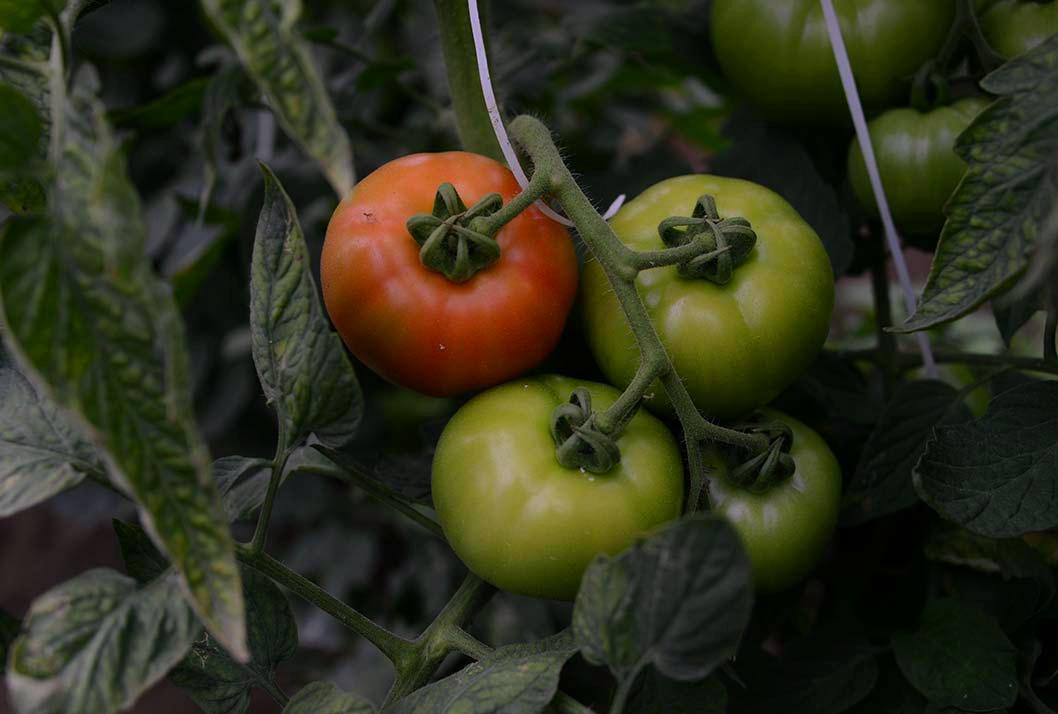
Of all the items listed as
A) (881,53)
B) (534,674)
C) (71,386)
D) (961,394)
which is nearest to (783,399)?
(961,394)

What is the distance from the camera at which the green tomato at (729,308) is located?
1.75 ft

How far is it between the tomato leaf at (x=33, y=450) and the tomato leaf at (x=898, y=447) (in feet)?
1.47

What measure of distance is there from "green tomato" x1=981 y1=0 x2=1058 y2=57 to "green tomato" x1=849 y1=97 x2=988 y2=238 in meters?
0.04

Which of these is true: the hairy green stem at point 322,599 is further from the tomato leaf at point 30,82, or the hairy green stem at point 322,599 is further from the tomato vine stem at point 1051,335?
the tomato vine stem at point 1051,335

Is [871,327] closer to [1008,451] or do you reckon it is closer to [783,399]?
[783,399]

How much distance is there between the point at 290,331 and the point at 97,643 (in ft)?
0.54

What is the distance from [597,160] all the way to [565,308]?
75cm

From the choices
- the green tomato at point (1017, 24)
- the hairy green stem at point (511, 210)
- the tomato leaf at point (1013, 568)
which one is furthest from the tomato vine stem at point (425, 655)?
the green tomato at point (1017, 24)

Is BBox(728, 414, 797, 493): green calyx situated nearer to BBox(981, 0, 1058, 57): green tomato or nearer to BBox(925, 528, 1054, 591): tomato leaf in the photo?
BBox(925, 528, 1054, 591): tomato leaf

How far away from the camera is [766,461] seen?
542 millimetres

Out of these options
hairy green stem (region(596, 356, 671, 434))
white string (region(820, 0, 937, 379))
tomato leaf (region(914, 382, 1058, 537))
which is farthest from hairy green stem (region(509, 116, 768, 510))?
white string (region(820, 0, 937, 379))

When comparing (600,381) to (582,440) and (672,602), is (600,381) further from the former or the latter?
(672,602)

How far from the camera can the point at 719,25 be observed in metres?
0.73

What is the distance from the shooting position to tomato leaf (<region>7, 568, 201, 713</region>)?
0.37 m
